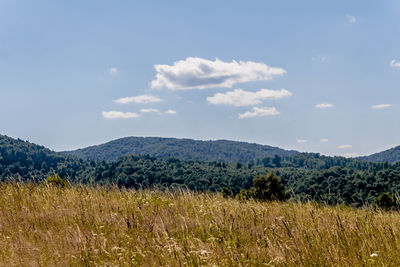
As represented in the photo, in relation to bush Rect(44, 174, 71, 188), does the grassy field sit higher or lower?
lower

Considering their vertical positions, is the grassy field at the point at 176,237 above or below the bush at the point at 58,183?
below

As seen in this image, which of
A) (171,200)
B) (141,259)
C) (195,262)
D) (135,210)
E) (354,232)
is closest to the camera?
(195,262)

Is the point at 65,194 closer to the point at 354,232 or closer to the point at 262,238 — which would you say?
the point at 262,238

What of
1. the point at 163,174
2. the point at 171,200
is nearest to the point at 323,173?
the point at 163,174

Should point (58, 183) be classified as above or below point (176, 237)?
above

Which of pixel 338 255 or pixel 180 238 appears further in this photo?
pixel 180 238

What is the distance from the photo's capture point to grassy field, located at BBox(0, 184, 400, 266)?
4222mm

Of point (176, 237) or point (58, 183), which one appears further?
point (58, 183)

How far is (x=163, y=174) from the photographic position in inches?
5723

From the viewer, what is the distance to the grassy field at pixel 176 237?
4222 millimetres

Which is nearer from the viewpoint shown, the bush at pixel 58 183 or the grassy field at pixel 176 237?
the grassy field at pixel 176 237

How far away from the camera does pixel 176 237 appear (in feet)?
17.9

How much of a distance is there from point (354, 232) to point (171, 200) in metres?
4.68

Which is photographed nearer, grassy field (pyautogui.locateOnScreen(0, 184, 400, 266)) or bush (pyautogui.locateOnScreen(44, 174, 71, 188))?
grassy field (pyautogui.locateOnScreen(0, 184, 400, 266))
